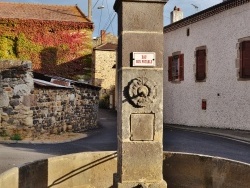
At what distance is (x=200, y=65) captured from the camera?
700 inches

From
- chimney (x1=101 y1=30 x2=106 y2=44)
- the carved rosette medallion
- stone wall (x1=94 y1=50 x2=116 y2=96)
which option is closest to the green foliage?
the carved rosette medallion

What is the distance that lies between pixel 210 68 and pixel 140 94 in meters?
13.0

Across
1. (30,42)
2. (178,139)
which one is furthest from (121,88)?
(30,42)

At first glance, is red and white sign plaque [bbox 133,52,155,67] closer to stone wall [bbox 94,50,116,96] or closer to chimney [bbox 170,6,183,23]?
chimney [bbox 170,6,183,23]

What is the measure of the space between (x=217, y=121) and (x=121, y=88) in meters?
12.7

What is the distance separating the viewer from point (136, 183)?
4.72 meters

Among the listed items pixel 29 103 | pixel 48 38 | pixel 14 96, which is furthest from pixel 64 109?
pixel 48 38

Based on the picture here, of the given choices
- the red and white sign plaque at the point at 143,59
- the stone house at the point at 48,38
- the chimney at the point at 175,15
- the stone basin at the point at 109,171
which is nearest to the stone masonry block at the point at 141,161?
the stone basin at the point at 109,171

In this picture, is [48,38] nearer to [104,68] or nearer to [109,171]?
[104,68]

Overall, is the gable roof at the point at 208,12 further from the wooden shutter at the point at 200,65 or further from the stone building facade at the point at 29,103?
the stone building facade at the point at 29,103

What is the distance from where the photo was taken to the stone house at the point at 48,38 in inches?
936

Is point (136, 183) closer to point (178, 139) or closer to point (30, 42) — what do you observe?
point (178, 139)

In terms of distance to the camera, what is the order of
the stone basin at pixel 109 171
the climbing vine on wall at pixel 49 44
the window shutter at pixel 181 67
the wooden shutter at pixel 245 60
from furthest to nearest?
1. the climbing vine on wall at pixel 49 44
2. the window shutter at pixel 181 67
3. the wooden shutter at pixel 245 60
4. the stone basin at pixel 109 171

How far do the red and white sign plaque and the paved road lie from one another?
4860mm
